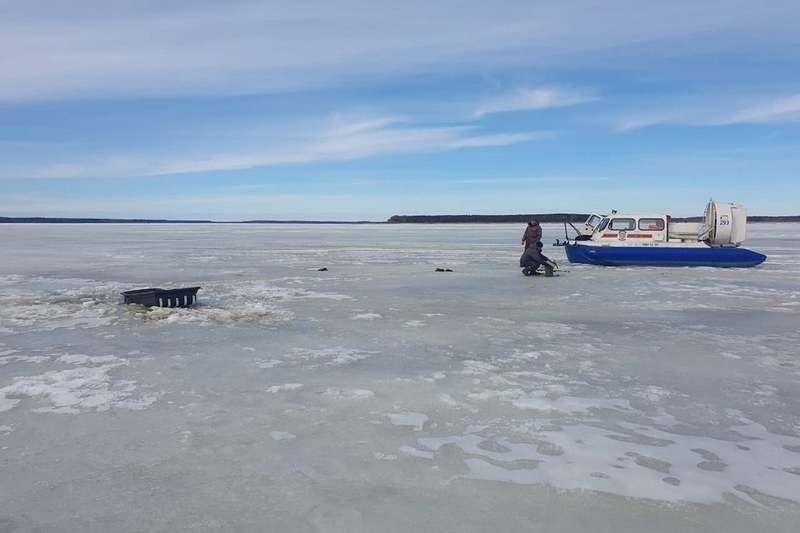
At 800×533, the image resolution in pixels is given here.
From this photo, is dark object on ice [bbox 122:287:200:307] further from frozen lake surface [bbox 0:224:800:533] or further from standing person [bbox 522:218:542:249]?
standing person [bbox 522:218:542:249]

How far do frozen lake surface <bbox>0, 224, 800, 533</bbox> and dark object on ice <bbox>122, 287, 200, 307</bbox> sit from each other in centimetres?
25

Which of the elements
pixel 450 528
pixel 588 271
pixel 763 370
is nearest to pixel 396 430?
pixel 450 528

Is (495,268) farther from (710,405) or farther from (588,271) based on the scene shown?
(710,405)

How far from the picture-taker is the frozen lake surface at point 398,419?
261 cm

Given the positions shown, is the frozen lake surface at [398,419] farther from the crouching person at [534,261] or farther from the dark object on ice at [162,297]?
the crouching person at [534,261]

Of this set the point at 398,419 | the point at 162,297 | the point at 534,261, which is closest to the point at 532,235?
the point at 534,261

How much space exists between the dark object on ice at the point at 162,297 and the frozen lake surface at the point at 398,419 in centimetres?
25

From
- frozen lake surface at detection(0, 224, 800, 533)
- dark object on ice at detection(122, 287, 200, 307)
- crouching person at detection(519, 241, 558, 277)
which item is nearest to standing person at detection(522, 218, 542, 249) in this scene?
crouching person at detection(519, 241, 558, 277)

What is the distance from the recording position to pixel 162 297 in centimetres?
795

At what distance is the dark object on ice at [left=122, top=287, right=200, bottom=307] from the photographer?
313 inches

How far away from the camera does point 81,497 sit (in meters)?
2.72

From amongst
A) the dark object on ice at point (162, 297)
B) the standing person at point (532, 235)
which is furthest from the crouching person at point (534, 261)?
the dark object on ice at point (162, 297)

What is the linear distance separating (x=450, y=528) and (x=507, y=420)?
52.4 inches

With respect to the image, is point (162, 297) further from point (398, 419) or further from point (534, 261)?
point (534, 261)
